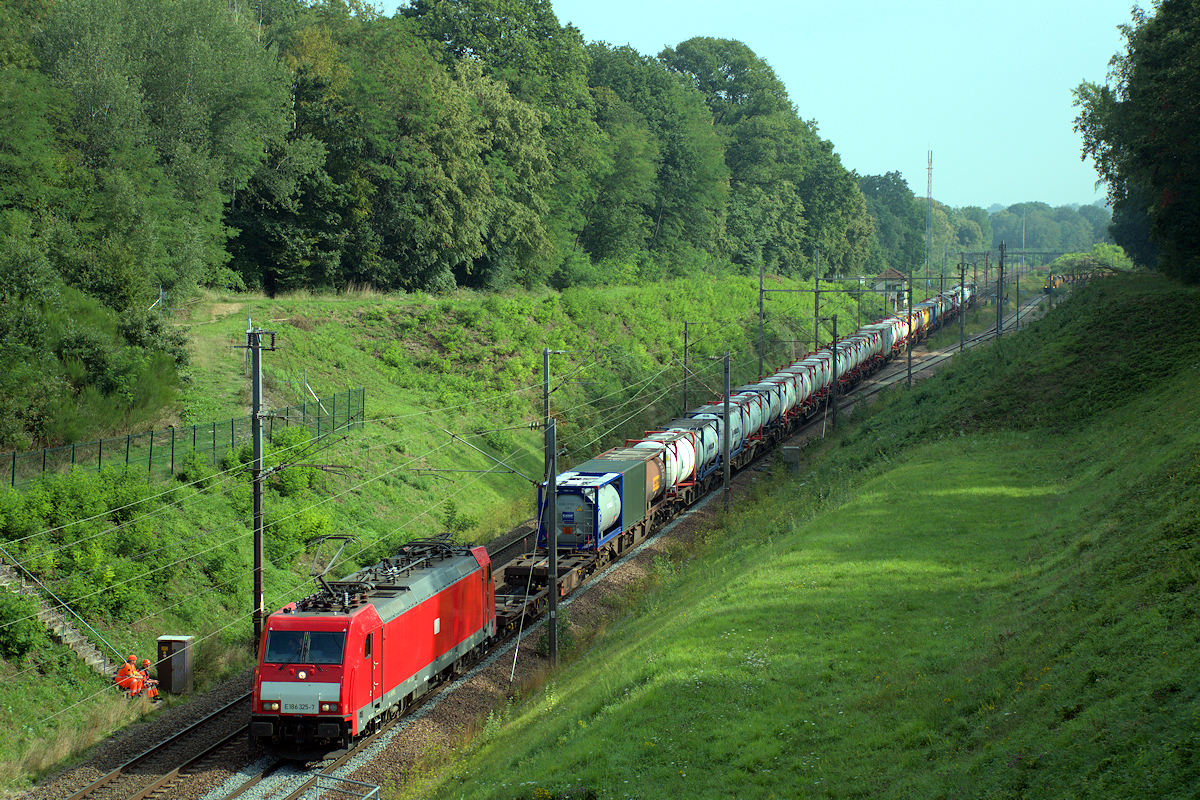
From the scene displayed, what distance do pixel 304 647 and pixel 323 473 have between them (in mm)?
17855

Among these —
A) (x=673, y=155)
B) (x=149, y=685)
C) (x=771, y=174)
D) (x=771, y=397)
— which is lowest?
(x=149, y=685)

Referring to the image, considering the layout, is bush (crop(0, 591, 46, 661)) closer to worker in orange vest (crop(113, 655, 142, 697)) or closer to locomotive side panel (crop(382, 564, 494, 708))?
worker in orange vest (crop(113, 655, 142, 697))

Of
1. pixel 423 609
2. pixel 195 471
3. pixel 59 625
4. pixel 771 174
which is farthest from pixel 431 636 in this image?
pixel 771 174

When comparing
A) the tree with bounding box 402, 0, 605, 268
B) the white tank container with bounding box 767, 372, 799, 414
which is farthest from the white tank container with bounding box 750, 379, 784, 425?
the tree with bounding box 402, 0, 605, 268

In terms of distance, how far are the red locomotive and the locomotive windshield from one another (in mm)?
20

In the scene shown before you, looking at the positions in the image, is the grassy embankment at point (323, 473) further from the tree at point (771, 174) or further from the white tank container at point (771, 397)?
the tree at point (771, 174)

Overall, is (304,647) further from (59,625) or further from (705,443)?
(705,443)

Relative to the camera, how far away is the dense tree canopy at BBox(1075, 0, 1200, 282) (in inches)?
1598

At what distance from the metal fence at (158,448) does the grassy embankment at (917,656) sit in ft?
40.1

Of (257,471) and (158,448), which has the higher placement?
(257,471)

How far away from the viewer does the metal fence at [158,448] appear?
28.0 metres

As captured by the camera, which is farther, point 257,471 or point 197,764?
point 257,471

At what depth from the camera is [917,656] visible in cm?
1802

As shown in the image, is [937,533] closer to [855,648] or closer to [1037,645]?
[855,648]
